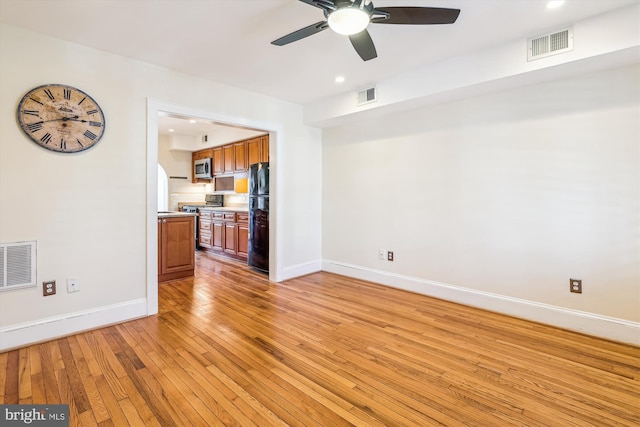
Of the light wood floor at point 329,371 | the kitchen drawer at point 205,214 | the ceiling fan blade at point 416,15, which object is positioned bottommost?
the light wood floor at point 329,371

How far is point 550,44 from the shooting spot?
2391 millimetres

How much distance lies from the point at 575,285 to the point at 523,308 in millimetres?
481

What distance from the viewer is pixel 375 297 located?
11.6ft

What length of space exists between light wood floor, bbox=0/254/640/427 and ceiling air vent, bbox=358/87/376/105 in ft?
7.96

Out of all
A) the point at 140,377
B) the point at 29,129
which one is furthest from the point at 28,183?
the point at 140,377

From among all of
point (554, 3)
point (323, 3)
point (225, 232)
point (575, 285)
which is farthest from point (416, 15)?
point (225, 232)

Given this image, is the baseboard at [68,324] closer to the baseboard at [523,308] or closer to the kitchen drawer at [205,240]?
the baseboard at [523,308]

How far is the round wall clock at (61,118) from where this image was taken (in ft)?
7.73

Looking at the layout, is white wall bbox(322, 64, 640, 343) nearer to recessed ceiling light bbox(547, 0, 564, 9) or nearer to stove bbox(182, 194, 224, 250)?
recessed ceiling light bbox(547, 0, 564, 9)

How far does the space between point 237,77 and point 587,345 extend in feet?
13.5

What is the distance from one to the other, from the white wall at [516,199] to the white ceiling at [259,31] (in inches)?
29.6

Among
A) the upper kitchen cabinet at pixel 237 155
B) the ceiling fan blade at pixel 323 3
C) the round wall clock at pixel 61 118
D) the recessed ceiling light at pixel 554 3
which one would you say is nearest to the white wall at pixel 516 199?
the recessed ceiling light at pixel 554 3

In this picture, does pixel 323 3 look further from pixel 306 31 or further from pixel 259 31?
pixel 259 31

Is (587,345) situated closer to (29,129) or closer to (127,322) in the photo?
(127,322)
